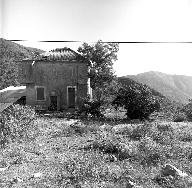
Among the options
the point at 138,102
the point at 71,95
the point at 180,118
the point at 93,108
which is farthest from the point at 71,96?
the point at 180,118

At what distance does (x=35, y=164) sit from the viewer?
769cm

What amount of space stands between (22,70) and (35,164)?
19924 mm

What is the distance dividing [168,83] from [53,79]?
22.6 meters

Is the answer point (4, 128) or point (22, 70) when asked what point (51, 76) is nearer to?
point (22, 70)

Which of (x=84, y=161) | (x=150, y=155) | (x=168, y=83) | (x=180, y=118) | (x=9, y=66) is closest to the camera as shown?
(x=84, y=161)

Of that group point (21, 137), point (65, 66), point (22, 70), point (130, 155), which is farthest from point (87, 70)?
point (130, 155)

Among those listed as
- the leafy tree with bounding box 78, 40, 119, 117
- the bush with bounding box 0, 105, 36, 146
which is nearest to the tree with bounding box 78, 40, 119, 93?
the leafy tree with bounding box 78, 40, 119, 117

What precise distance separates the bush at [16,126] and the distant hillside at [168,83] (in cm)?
2918

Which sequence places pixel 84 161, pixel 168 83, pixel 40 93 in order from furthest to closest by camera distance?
pixel 168 83, pixel 40 93, pixel 84 161

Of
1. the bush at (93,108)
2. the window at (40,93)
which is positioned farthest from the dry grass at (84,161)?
the window at (40,93)

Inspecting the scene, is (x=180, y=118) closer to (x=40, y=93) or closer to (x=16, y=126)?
(x=16, y=126)

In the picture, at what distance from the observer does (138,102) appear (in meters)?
19.6

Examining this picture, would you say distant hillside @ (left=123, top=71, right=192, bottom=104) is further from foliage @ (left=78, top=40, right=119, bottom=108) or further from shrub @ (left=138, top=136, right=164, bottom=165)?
shrub @ (left=138, top=136, right=164, bottom=165)

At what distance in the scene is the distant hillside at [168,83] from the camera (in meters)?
40.7
